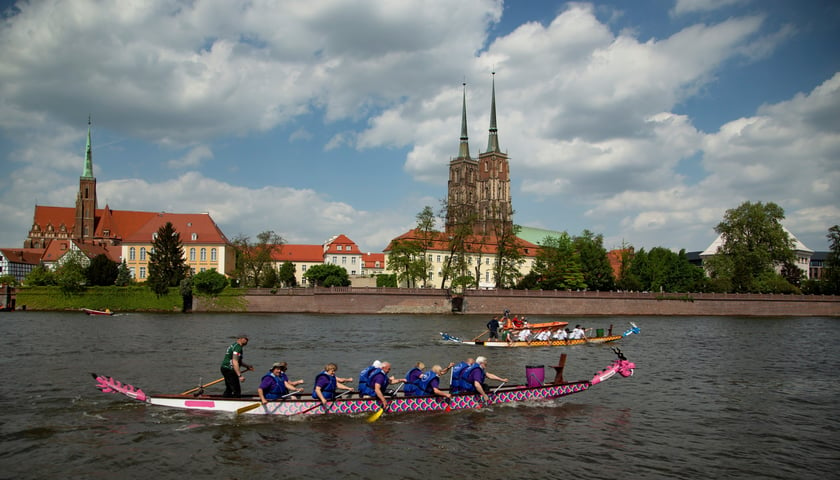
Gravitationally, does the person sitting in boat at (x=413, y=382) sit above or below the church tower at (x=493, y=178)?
below

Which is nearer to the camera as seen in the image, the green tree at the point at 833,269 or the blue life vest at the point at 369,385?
the blue life vest at the point at 369,385

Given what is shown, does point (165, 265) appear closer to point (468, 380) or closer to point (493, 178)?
point (468, 380)

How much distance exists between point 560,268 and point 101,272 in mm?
56857

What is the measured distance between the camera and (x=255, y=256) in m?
83.9

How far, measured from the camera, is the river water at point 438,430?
12758 mm

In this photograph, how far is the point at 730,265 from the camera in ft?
287

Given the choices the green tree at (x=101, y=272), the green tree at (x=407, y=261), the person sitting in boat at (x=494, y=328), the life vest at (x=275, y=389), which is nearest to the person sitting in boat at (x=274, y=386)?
the life vest at (x=275, y=389)

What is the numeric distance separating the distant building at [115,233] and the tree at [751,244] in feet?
243

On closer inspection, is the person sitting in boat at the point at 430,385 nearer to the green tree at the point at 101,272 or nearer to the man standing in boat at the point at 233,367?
the man standing in boat at the point at 233,367

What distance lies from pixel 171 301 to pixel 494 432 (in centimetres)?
6031

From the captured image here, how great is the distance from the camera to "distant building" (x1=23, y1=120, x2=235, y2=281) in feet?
293

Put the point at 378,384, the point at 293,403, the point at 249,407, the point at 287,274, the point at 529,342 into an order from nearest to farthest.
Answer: the point at 249,407 → the point at 293,403 → the point at 378,384 → the point at 529,342 → the point at 287,274

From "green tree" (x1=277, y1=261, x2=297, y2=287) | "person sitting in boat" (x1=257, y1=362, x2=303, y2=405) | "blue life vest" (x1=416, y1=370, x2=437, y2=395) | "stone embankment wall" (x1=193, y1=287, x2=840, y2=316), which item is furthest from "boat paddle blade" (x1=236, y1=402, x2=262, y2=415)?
"green tree" (x1=277, y1=261, x2=297, y2=287)

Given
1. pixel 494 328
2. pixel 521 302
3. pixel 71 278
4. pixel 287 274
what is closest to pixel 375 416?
pixel 494 328
